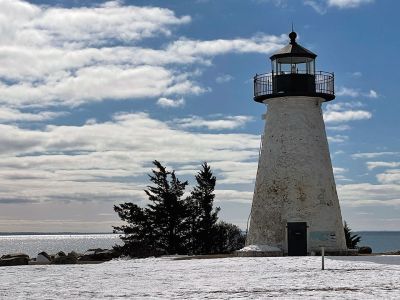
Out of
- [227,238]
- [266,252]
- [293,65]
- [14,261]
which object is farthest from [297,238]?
[227,238]

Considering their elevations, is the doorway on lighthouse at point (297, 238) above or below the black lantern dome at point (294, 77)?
below

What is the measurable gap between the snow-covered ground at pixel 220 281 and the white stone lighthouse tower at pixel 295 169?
5.39 meters

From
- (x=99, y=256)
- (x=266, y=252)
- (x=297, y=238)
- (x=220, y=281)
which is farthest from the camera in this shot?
(x=99, y=256)

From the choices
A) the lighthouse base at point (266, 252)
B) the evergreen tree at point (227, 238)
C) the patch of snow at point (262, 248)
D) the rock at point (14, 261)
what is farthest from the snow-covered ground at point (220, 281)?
the evergreen tree at point (227, 238)

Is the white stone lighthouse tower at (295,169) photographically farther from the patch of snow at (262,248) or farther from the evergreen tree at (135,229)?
the evergreen tree at (135,229)

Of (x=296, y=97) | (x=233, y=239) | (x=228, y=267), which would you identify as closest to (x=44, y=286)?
(x=228, y=267)

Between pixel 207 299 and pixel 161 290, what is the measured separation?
2.56 m

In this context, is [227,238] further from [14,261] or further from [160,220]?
[14,261]

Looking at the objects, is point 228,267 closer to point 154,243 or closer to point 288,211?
point 288,211

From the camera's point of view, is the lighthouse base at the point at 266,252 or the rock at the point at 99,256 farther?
the rock at the point at 99,256

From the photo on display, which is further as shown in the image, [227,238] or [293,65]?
[227,238]

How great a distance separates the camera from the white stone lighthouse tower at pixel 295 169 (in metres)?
33.3

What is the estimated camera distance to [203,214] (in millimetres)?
46844

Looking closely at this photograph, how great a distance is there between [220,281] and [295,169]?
1428cm
